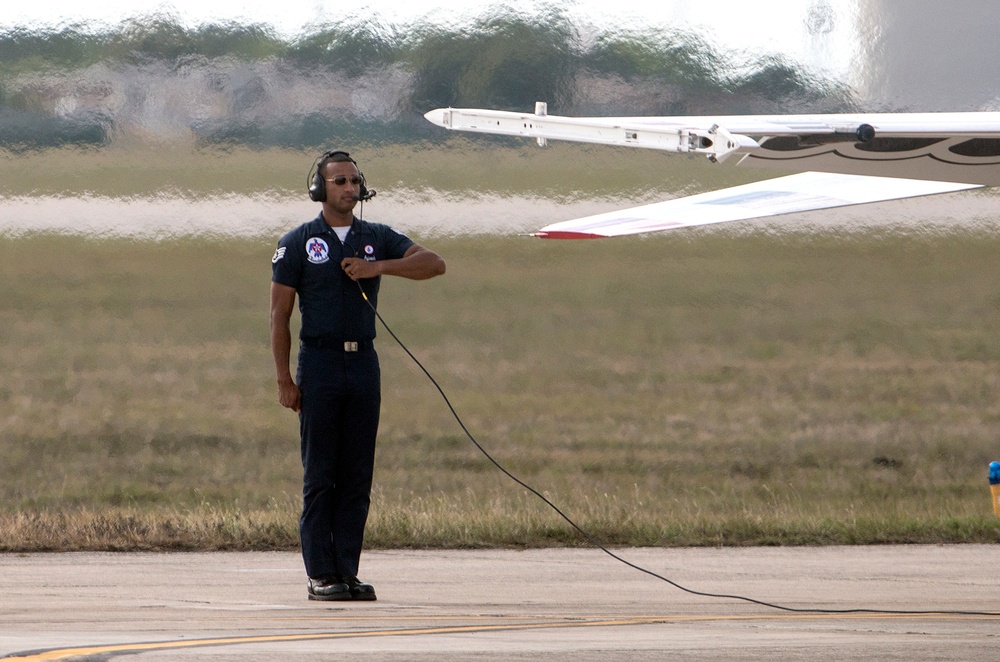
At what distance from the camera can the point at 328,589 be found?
22.1ft

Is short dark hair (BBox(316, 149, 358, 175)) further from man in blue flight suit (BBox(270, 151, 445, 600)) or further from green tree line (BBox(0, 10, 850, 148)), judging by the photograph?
green tree line (BBox(0, 10, 850, 148))

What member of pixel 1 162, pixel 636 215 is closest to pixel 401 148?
pixel 1 162

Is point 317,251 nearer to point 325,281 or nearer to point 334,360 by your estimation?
point 325,281

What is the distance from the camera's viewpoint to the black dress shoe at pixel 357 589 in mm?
6781

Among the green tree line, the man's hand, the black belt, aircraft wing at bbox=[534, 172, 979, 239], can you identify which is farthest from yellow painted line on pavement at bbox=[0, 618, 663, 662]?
the green tree line

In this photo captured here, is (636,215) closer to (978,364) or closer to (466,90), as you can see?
(466,90)

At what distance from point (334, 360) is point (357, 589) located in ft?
3.24

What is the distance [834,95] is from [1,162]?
345 inches

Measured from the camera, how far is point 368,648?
213 inches

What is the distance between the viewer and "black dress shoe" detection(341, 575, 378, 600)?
678cm

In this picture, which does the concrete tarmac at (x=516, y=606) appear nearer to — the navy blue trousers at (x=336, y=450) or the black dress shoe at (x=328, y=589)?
the black dress shoe at (x=328, y=589)

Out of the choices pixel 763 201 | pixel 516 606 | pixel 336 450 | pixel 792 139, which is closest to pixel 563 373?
pixel 763 201

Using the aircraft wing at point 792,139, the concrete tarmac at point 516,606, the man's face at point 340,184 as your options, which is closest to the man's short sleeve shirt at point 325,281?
the man's face at point 340,184

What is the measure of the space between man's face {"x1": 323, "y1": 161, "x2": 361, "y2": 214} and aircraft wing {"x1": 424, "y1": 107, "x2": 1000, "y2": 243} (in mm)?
636
